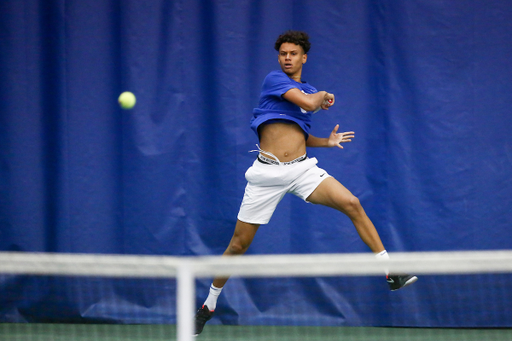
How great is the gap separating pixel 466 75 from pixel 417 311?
1.88 meters

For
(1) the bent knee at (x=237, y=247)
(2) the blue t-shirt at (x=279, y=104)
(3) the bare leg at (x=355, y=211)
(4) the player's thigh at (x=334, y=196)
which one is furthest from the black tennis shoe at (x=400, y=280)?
(2) the blue t-shirt at (x=279, y=104)

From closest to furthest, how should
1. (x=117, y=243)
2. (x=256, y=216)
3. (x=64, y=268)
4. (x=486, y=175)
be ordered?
(x=64, y=268)
(x=256, y=216)
(x=486, y=175)
(x=117, y=243)

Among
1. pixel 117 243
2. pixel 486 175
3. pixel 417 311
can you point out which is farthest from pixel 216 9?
pixel 417 311

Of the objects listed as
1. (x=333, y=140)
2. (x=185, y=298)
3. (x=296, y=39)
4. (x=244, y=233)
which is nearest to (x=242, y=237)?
(x=244, y=233)

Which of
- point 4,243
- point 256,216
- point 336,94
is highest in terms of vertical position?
point 336,94

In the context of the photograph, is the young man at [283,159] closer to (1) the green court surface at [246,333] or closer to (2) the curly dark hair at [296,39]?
(2) the curly dark hair at [296,39]

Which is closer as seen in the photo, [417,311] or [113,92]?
[417,311]

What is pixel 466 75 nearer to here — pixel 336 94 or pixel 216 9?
pixel 336 94

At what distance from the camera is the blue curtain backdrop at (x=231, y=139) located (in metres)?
4.55

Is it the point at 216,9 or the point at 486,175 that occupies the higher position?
the point at 216,9

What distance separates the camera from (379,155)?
4641 mm

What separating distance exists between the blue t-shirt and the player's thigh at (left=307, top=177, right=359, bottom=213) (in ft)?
1.28

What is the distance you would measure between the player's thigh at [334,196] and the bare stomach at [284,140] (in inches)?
10.4

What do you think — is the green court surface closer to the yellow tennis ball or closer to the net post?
the yellow tennis ball
